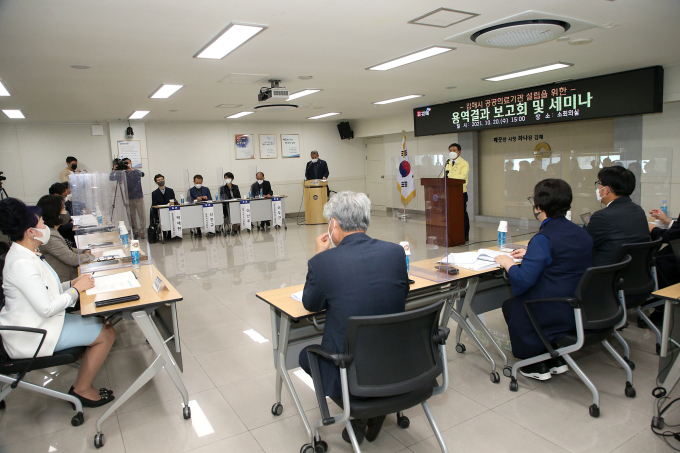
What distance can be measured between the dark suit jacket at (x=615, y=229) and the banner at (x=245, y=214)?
24.7 ft

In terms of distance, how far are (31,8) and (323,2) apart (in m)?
2.01

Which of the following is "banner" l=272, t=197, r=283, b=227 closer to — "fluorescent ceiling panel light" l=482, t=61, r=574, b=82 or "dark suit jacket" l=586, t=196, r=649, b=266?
"fluorescent ceiling panel light" l=482, t=61, r=574, b=82

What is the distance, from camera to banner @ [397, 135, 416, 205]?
3.08 m

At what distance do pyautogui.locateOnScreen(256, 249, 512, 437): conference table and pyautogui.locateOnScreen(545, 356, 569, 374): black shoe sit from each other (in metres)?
0.26

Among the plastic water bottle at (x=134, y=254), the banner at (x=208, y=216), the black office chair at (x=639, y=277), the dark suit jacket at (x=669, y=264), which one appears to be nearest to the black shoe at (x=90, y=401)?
the plastic water bottle at (x=134, y=254)

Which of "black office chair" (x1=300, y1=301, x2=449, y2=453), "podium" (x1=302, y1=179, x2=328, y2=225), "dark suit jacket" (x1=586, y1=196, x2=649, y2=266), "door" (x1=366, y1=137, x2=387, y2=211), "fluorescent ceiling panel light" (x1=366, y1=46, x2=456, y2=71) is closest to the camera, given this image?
"black office chair" (x1=300, y1=301, x2=449, y2=453)

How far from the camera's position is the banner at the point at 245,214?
962 cm

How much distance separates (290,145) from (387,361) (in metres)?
10.9

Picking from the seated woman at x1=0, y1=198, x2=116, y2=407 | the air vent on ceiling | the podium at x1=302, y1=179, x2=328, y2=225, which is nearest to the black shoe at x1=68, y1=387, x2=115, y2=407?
the seated woman at x1=0, y1=198, x2=116, y2=407

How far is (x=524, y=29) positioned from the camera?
153 inches

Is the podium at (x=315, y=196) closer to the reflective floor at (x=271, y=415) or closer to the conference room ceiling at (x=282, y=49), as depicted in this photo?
the conference room ceiling at (x=282, y=49)

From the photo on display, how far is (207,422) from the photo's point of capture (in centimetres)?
263

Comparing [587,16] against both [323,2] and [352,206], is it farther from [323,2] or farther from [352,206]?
[352,206]

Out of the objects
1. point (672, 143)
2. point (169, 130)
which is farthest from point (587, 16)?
point (169, 130)
